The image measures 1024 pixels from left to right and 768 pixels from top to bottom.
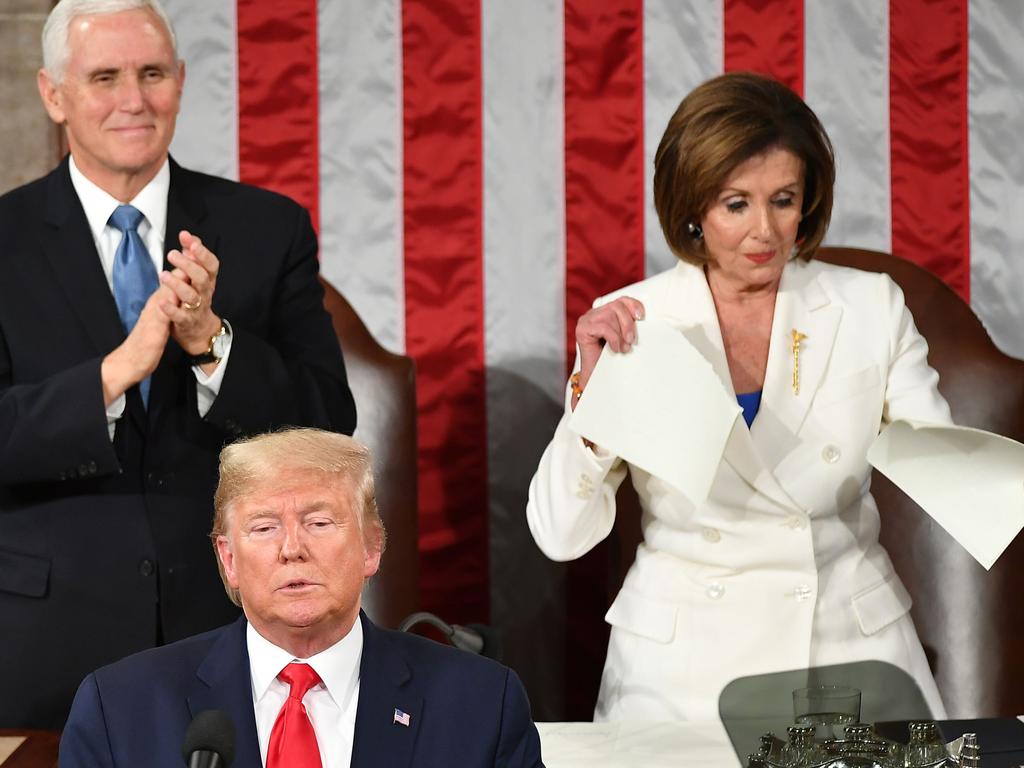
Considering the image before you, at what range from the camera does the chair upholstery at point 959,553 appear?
345 centimetres

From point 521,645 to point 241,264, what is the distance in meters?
1.58

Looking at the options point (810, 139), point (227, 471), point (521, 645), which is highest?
point (810, 139)

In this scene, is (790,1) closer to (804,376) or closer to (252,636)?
(804,376)

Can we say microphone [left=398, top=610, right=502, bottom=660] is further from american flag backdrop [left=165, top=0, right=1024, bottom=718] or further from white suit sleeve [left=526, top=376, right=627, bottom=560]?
american flag backdrop [left=165, top=0, right=1024, bottom=718]

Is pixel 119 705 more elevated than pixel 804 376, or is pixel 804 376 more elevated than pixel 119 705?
pixel 804 376

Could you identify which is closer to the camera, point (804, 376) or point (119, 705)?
point (119, 705)

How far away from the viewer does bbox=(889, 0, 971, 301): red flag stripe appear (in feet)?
12.4

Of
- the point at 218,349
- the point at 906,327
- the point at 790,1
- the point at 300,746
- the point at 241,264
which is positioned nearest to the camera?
the point at 300,746

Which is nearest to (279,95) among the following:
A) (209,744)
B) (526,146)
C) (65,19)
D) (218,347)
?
(526,146)

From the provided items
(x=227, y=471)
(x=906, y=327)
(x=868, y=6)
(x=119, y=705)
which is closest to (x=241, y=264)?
(x=227, y=471)

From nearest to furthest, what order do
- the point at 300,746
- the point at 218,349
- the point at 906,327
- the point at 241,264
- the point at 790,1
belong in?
1. the point at 300,746
2. the point at 218,349
3. the point at 241,264
4. the point at 906,327
5. the point at 790,1

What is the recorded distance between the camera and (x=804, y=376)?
273cm

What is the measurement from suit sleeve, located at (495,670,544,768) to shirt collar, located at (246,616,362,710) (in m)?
0.20

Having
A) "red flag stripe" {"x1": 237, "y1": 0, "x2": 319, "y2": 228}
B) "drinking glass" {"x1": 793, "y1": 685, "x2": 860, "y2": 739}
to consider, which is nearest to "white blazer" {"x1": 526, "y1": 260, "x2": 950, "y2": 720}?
"drinking glass" {"x1": 793, "y1": 685, "x2": 860, "y2": 739}
